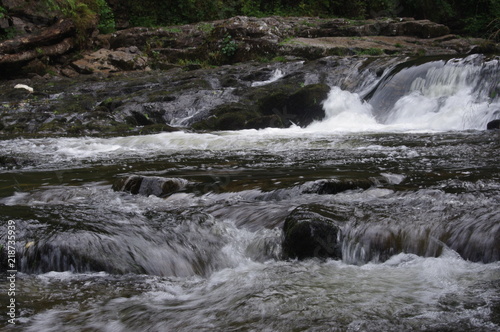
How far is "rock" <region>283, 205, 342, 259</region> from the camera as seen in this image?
3.74 meters

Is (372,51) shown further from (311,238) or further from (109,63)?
(311,238)

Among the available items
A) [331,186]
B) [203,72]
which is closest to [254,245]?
[331,186]

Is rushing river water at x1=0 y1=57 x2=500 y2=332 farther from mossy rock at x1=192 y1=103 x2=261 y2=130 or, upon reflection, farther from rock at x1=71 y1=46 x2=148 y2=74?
rock at x1=71 y1=46 x2=148 y2=74

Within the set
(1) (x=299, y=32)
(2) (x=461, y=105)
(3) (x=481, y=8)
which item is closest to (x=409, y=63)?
(2) (x=461, y=105)

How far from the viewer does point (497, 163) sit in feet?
19.6

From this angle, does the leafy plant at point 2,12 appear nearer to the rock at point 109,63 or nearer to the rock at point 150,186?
the rock at point 109,63

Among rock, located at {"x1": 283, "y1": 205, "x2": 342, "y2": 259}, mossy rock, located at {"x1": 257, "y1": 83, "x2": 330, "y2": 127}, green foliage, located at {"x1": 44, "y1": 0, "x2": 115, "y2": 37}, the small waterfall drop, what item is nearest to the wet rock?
rock, located at {"x1": 283, "y1": 205, "x2": 342, "y2": 259}

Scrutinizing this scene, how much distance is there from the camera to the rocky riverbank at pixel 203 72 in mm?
12273

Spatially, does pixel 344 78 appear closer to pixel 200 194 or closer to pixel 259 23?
pixel 259 23

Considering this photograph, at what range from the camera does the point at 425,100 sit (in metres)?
11.5

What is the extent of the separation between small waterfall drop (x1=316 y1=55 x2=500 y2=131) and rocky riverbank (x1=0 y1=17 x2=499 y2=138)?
27.5 inches

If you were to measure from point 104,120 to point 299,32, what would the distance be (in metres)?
10.3

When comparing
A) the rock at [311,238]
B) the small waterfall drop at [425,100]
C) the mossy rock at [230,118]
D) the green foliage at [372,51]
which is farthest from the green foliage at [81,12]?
the rock at [311,238]

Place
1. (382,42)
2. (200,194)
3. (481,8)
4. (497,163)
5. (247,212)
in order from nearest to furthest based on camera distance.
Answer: (247,212)
(200,194)
(497,163)
(382,42)
(481,8)
